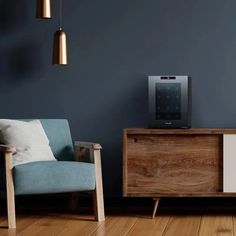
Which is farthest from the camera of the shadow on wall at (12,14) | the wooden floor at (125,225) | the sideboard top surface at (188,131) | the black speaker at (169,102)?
the shadow on wall at (12,14)

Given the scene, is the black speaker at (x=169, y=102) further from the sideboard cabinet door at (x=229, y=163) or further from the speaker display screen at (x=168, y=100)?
the sideboard cabinet door at (x=229, y=163)

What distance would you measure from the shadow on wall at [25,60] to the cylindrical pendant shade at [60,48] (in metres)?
0.25

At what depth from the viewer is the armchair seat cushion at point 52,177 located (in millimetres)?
4469

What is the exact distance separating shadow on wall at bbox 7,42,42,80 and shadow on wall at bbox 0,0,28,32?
7.2 inches

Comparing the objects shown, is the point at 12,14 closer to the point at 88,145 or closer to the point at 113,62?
the point at 113,62

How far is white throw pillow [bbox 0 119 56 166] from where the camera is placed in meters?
4.73

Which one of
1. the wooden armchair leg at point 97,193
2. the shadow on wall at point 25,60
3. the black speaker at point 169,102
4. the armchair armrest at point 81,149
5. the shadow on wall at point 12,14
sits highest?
the shadow on wall at point 12,14

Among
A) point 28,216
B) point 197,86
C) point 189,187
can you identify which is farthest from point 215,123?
point 28,216

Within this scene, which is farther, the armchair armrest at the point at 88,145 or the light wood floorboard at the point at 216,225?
the armchair armrest at the point at 88,145

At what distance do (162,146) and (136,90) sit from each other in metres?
0.66

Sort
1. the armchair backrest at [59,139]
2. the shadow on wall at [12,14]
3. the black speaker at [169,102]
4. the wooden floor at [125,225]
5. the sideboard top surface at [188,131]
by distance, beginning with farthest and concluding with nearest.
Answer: the shadow on wall at [12,14] < the armchair backrest at [59,139] < the black speaker at [169,102] < the sideboard top surface at [188,131] < the wooden floor at [125,225]

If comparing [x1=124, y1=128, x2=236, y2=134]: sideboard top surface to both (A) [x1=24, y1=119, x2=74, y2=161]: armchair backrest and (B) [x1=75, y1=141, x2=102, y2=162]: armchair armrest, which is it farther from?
(A) [x1=24, y1=119, x2=74, y2=161]: armchair backrest

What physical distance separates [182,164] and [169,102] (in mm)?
473

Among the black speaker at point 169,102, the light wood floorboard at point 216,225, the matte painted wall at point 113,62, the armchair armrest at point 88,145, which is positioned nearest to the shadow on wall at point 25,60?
the matte painted wall at point 113,62
